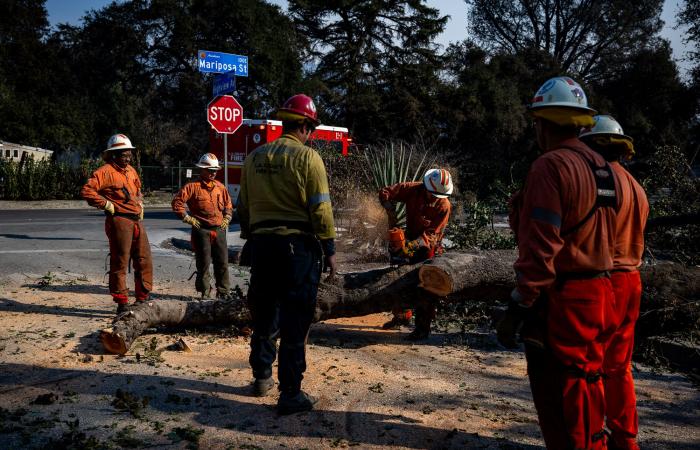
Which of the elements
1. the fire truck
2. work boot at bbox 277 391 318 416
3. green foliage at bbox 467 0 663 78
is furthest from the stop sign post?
green foliage at bbox 467 0 663 78

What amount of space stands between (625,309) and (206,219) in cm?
563

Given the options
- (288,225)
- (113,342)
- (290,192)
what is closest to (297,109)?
(290,192)

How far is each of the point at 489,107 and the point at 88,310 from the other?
2662cm

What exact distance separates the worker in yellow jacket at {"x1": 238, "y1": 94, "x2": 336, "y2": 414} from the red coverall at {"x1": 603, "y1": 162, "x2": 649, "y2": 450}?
6.02 feet

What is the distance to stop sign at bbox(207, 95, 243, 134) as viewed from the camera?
33.0ft

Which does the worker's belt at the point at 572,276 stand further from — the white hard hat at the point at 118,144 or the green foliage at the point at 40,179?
the green foliage at the point at 40,179

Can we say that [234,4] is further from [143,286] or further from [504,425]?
[504,425]

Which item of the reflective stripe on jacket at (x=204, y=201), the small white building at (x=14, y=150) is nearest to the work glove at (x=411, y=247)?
the reflective stripe on jacket at (x=204, y=201)

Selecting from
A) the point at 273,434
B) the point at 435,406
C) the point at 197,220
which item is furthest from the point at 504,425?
the point at 197,220

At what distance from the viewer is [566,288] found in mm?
2709

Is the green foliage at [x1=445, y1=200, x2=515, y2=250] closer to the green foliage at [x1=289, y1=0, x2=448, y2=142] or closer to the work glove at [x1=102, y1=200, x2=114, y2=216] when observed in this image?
the work glove at [x1=102, y1=200, x2=114, y2=216]

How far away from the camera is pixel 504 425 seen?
3.95m

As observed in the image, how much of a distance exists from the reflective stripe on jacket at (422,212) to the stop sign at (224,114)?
4432 mm

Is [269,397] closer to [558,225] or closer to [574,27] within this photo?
[558,225]
